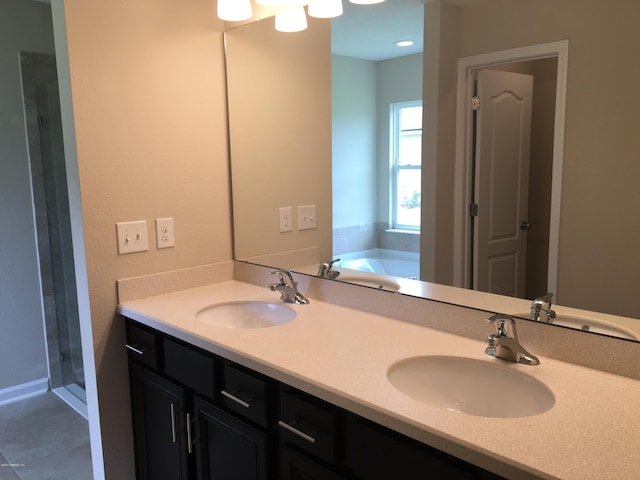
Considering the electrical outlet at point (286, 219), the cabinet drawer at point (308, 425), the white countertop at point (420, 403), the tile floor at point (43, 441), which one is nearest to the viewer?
the white countertop at point (420, 403)

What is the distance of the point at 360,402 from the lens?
1.12 meters

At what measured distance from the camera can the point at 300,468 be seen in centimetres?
133

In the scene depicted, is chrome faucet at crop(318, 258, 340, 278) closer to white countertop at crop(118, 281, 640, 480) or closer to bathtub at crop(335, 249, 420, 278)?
bathtub at crop(335, 249, 420, 278)

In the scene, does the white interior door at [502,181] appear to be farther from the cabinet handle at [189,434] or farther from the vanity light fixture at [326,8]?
the cabinet handle at [189,434]

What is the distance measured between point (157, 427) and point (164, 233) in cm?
73

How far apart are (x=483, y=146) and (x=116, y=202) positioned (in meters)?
1.30

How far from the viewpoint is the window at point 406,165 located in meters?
1.70

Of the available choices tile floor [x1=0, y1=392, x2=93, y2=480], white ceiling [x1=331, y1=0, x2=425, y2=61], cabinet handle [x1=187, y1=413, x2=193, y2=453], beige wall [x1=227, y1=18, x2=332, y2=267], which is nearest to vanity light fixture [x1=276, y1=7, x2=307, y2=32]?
beige wall [x1=227, y1=18, x2=332, y2=267]

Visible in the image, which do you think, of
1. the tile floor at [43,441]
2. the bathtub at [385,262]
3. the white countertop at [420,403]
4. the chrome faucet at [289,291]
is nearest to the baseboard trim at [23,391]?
the tile floor at [43,441]

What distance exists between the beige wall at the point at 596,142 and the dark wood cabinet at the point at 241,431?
650 millimetres

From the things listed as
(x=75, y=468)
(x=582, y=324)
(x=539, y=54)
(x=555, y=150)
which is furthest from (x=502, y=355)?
(x=75, y=468)

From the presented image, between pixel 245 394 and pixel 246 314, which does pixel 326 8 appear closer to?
pixel 246 314

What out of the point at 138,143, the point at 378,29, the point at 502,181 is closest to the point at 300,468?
the point at 502,181

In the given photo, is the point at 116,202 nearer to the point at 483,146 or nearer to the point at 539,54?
the point at 483,146
